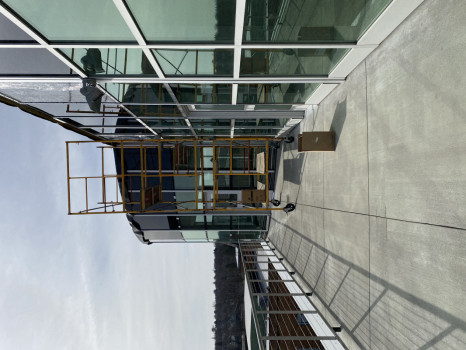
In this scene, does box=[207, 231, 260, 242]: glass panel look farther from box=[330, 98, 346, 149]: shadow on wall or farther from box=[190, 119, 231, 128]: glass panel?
box=[330, 98, 346, 149]: shadow on wall

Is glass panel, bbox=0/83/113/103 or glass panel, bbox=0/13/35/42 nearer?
glass panel, bbox=0/13/35/42

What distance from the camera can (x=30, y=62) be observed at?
570cm

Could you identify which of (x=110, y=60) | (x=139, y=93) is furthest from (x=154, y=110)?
(x=110, y=60)

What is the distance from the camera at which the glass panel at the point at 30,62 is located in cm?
535

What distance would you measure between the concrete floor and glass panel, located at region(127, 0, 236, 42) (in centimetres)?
279

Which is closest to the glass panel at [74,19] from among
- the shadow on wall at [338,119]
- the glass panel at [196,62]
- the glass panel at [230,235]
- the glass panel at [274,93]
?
the glass panel at [196,62]

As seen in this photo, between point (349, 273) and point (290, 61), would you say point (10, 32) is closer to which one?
point (290, 61)

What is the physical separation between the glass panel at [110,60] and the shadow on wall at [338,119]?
445 centimetres

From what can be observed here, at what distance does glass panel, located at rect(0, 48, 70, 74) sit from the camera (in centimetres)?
535

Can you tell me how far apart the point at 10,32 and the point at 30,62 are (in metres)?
1.07

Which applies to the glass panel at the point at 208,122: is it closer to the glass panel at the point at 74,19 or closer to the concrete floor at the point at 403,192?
the concrete floor at the point at 403,192

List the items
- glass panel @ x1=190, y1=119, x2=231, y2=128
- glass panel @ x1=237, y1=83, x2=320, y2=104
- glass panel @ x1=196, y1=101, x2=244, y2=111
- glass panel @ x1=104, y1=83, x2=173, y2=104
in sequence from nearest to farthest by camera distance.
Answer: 1. glass panel @ x1=104, y1=83, x2=173, y2=104
2. glass panel @ x1=237, y1=83, x2=320, y2=104
3. glass panel @ x1=196, y1=101, x2=244, y2=111
4. glass panel @ x1=190, y1=119, x2=231, y2=128

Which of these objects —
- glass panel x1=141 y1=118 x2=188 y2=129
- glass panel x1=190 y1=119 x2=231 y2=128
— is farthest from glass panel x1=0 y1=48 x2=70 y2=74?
glass panel x1=190 y1=119 x2=231 y2=128

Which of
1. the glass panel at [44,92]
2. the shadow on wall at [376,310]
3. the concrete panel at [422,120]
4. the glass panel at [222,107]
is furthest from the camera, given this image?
the glass panel at [222,107]
